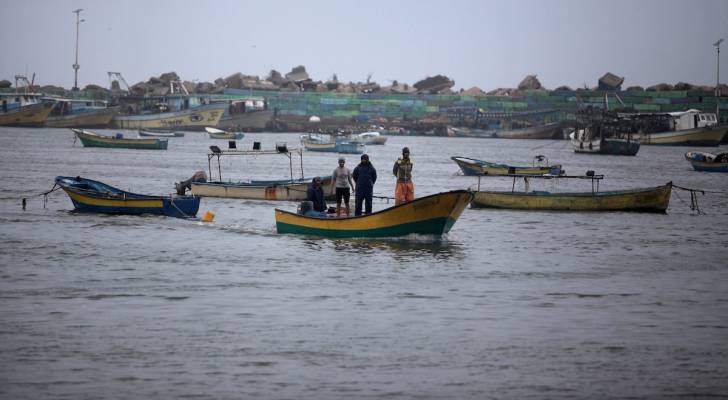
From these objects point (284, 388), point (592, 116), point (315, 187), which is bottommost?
point (284, 388)

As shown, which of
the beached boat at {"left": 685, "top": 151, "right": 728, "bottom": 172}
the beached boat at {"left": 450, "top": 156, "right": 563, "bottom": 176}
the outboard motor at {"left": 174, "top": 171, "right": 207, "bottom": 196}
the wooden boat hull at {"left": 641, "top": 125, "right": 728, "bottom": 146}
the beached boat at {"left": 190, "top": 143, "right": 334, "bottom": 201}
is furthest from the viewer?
the wooden boat hull at {"left": 641, "top": 125, "right": 728, "bottom": 146}

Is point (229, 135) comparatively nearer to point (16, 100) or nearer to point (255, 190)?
point (16, 100)

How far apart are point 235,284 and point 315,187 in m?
5.33

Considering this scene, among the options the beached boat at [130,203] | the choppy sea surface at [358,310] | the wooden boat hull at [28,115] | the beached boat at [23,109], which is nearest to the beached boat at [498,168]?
the choppy sea surface at [358,310]

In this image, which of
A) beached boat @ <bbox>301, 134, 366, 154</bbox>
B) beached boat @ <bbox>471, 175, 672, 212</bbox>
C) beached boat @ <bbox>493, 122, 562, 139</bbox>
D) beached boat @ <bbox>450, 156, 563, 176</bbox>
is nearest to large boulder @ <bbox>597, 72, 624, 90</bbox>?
beached boat @ <bbox>493, 122, 562, 139</bbox>

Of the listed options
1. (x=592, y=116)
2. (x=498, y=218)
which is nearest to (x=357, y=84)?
(x=592, y=116)

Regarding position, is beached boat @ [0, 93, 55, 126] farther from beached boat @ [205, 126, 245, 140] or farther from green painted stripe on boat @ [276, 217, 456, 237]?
green painted stripe on boat @ [276, 217, 456, 237]

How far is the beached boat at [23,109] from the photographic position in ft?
360

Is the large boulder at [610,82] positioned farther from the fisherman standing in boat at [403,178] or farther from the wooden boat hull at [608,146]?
the fisherman standing in boat at [403,178]

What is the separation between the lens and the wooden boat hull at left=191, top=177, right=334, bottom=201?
33688mm

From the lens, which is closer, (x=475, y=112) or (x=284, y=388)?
(x=284, y=388)

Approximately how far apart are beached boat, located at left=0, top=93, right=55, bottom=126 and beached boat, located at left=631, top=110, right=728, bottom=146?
196 feet

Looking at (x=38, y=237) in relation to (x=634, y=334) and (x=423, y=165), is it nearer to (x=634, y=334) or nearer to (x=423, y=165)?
(x=634, y=334)

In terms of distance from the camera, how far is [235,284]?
1795cm
